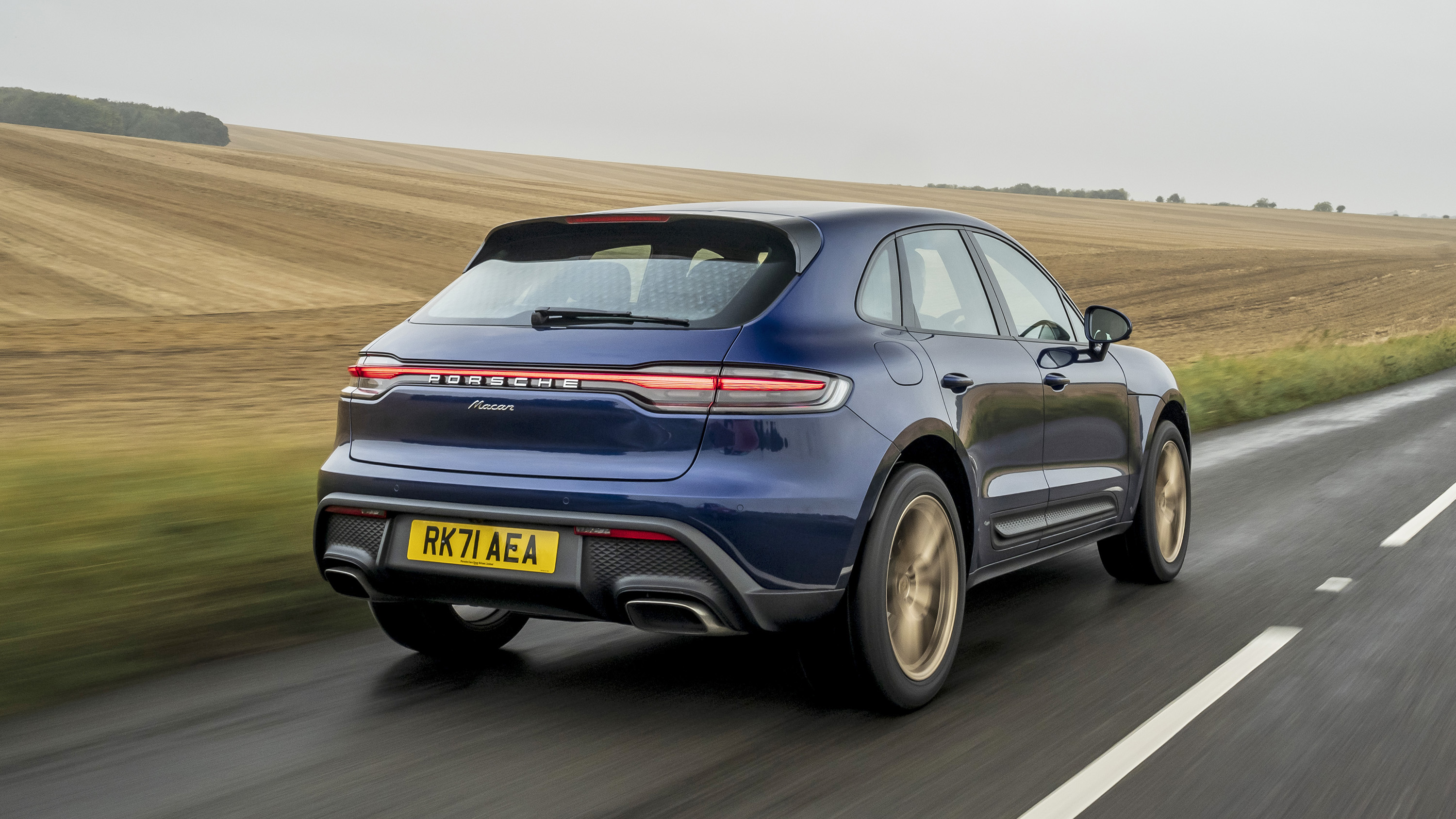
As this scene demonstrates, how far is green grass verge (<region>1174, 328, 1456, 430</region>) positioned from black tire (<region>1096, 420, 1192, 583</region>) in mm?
8177

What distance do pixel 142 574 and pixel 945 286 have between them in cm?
319

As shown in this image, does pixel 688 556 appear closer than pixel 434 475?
Yes

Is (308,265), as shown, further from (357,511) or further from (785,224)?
(785,224)

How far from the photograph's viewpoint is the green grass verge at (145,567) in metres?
4.60

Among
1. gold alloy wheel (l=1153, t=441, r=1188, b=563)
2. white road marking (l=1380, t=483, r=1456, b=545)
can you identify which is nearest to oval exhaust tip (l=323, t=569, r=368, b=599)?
gold alloy wheel (l=1153, t=441, r=1188, b=563)

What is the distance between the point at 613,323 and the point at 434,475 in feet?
2.29

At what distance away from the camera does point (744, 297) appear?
3.97m

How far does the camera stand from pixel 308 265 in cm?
2919

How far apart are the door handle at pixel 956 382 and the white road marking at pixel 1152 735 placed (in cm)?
121

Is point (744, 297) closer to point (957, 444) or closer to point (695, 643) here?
point (957, 444)

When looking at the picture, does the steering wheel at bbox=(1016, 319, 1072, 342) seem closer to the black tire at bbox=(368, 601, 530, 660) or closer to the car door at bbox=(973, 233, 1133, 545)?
the car door at bbox=(973, 233, 1133, 545)

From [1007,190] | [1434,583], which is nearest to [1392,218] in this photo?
[1007,190]

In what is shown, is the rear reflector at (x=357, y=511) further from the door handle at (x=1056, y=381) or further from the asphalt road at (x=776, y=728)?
the door handle at (x=1056, y=381)

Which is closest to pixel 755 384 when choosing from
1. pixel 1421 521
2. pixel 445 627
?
pixel 445 627
